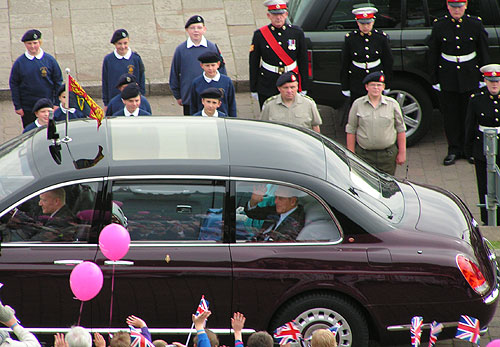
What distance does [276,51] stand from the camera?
10664mm

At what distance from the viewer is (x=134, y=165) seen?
6855 mm

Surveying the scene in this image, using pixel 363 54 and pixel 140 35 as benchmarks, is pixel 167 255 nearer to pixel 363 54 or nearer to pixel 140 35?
pixel 363 54

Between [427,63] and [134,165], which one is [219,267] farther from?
[427,63]

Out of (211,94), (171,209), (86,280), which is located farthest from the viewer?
(211,94)

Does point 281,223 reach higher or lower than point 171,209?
lower

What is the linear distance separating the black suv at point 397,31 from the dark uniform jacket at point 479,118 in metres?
1.46

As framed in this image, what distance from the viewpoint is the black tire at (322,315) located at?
22.7 ft

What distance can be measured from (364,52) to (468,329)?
15.9ft

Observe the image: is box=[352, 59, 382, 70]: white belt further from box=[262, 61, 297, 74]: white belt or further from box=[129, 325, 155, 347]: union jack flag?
box=[129, 325, 155, 347]: union jack flag

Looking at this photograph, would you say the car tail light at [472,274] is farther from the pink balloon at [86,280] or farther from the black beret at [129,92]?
the black beret at [129,92]

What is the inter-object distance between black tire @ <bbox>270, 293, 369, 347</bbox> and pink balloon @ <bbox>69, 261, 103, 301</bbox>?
1.56m

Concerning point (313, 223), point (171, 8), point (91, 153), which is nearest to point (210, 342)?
point (313, 223)

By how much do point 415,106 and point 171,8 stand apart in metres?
→ 4.85

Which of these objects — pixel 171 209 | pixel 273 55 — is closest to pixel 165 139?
pixel 171 209
